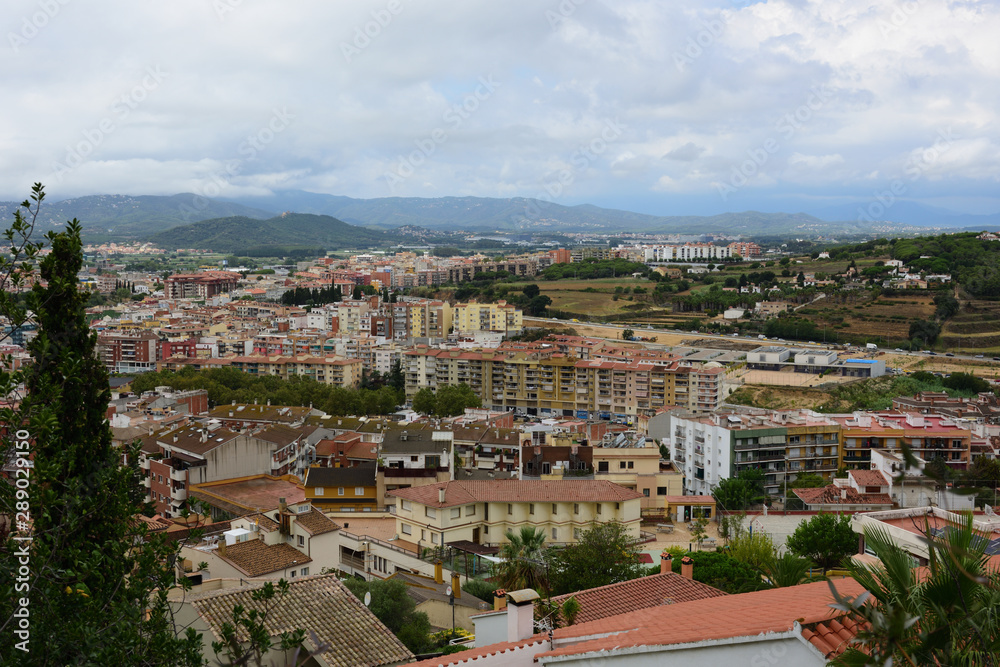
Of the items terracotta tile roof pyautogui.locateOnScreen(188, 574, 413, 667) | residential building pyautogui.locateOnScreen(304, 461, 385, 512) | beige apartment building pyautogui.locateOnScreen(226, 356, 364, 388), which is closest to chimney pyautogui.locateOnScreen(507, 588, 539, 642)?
terracotta tile roof pyautogui.locateOnScreen(188, 574, 413, 667)

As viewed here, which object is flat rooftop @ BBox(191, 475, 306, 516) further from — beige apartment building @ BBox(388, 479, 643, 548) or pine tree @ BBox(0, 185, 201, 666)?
pine tree @ BBox(0, 185, 201, 666)

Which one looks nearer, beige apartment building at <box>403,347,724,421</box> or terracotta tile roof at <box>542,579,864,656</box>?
terracotta tile roof at <box>542,579,864,656</box>

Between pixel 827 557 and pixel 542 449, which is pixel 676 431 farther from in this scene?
pixel 827 557

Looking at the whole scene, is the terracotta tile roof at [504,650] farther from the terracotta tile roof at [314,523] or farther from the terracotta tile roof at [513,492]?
the terracotta tile roof at [513,492]

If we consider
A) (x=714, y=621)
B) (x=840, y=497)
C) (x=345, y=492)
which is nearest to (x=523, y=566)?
(x=714, y=621)

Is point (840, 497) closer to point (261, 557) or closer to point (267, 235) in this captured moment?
point (261, 557)

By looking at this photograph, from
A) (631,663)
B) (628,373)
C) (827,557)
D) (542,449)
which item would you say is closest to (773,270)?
(628,373)

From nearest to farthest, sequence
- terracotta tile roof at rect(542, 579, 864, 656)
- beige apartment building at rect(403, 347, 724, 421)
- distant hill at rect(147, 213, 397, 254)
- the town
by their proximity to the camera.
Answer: terracotta tile roof at rect(542, 579, 864, 656) → the town → beige apartment building at rect(403, 347, 724, 421) → distant hill at rect(147, 213, 397, 254)
